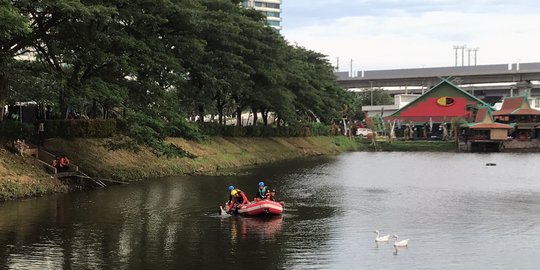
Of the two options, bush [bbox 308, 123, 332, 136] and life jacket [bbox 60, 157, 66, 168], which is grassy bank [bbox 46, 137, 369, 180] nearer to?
life jacket [bbox 60, 157, 66, 168]

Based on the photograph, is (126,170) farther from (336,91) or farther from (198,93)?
(336,91)

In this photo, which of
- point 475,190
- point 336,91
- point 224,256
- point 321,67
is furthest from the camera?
point 336,91

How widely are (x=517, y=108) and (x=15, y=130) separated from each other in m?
99.7

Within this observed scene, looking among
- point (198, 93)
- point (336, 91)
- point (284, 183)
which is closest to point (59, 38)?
point (284, 183)

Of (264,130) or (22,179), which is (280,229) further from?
(264,130)

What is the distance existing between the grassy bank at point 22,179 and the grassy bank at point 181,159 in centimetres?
475

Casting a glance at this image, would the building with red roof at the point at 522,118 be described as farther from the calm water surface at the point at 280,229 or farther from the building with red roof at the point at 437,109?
the calm water surface at the point at 280,229

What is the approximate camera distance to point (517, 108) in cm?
11931

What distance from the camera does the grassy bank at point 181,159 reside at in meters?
45.5

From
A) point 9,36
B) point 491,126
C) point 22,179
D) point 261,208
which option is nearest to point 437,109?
point 491,126

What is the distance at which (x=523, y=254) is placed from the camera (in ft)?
74.7

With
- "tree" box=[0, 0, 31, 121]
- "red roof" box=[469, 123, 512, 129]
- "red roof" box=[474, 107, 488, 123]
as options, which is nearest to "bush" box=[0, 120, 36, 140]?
"tree" box=[0, 0, 31, 121]

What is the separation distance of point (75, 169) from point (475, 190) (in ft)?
90.6

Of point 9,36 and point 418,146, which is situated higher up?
point 9,36
